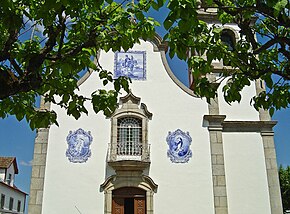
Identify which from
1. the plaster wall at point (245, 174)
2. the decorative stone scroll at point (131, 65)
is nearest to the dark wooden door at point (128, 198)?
the plaster wall at point (245, 174)

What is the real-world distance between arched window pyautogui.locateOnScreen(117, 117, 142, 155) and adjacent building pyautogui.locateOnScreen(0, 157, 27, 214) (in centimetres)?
1614

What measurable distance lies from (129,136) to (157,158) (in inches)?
47.6

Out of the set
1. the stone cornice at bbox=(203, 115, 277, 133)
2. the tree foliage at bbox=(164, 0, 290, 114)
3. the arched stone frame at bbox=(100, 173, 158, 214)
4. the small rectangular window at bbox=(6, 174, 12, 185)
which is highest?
the small rectangular window at bbox=(6, 174, 12, 185)

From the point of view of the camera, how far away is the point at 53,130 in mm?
12391

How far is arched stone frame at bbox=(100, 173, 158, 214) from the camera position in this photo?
11.8 m

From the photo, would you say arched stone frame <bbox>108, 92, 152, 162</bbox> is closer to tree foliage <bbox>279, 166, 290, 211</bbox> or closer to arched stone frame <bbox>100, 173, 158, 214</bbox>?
arched stone frame <bbox>100, 173, 158, 214</bbox>

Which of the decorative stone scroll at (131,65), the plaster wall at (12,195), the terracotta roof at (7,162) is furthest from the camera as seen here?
the terracotta roof at (7,162)

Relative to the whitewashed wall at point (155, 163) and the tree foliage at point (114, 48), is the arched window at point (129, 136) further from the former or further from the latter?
the tree foliage at point (114, 48)

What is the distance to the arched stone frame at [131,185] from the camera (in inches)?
466

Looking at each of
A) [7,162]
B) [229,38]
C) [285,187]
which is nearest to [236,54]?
[229,38]

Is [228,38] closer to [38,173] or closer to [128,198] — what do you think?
[128,198]

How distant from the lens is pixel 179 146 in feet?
41.0

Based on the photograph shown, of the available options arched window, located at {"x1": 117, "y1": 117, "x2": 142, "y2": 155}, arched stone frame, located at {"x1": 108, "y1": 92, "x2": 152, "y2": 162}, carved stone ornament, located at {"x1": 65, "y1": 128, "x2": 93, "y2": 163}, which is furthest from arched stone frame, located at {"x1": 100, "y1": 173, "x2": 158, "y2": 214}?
carved stone ornament, located at {"x1": 65, "y1": 128, "x2": 93, "y2": 163}

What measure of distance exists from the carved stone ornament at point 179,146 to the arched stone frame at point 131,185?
113cm
